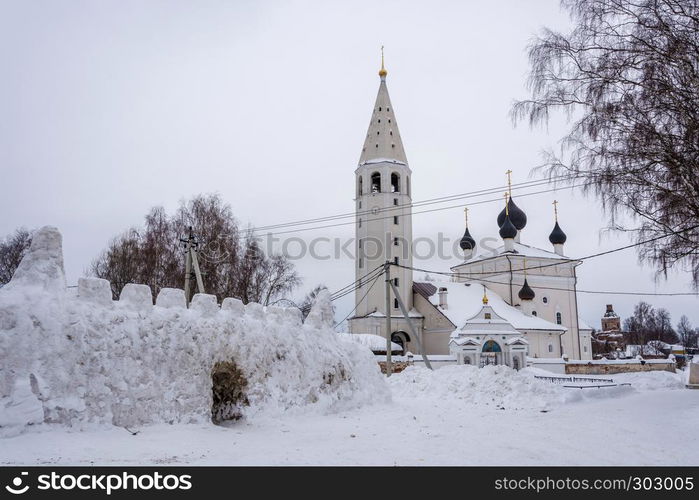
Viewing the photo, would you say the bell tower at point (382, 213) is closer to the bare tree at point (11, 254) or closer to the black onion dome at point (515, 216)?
the black onion dome at point (515, 216)

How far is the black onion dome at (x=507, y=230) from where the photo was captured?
46.0m

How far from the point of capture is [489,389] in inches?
606

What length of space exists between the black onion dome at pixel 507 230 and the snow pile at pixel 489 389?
97.8ft

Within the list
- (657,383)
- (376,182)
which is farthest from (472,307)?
(657,383)

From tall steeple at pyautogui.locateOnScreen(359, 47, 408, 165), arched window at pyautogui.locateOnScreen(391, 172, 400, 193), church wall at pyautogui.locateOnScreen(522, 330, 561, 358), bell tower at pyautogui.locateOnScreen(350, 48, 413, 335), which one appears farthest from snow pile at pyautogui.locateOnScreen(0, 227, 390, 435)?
tall steeple at pyautogui.locateOnScreen(359, 47, 408, 165)

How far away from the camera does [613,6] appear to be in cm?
1109

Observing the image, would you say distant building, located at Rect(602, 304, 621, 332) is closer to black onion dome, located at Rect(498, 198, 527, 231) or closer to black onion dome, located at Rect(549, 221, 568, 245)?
black onion dome, located at Rect(549, 221, 568, 245)

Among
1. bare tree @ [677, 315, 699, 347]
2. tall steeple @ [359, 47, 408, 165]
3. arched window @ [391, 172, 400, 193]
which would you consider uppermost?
tall steeple @ [359, 47, 408, 165]

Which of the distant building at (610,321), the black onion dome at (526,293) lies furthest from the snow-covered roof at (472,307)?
the distant building at (610,321)

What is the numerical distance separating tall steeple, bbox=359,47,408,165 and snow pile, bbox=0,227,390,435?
107 ft

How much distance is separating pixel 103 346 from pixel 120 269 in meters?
22.2

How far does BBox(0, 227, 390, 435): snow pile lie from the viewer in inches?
289

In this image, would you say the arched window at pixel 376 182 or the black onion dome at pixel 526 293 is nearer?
the black onion dome at pixel 526 293
